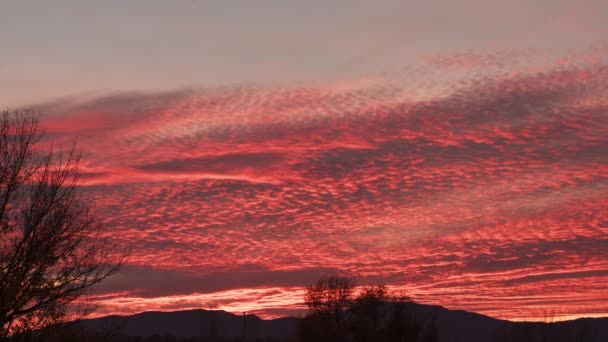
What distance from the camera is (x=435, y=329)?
262ft

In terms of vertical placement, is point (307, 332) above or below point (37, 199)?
below

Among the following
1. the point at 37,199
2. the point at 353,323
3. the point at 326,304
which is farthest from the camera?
the point at 326,304

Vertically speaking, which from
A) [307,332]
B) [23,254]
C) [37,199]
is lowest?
[307,332]

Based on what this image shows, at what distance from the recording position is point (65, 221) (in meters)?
32.0

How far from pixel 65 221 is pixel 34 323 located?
4.44 m

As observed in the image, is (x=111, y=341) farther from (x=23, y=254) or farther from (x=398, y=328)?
(x=398, y=328)

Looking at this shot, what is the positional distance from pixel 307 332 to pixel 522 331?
23.0 m

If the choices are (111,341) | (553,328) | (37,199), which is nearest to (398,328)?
(553,328)

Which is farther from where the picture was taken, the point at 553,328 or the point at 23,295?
the point at 553,328

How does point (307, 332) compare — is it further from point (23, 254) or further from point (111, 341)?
point (23, 254)

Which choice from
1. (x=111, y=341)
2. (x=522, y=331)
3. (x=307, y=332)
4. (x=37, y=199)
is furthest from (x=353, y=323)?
(x=37, y=199)

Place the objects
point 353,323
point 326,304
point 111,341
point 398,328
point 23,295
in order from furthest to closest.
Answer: point 326,304
point 353,323
point 398,328
point 111,341
point 23,295

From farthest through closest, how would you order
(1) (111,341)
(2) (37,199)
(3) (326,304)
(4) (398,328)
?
(3) (326,304) < (4) (398,328) < (1) (111,341) < (2) (37,199)

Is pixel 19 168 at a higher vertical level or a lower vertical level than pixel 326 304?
higher
